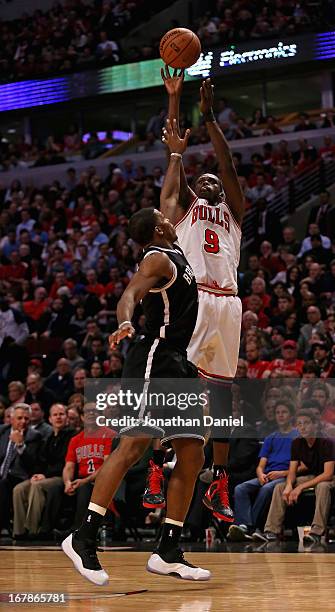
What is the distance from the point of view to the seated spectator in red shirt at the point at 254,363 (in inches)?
406

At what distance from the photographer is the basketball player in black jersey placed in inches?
205

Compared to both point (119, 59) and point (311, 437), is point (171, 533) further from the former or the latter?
point (119, 59)

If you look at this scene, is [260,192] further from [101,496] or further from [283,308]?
[101,496]

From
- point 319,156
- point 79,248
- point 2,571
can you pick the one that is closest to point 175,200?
point 2,571

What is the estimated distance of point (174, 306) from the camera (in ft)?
17.7

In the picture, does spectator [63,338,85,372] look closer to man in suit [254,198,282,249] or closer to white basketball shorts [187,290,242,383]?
man in suit [254,198,282,249]

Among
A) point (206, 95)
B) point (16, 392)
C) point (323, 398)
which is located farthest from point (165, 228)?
point (16, 392)

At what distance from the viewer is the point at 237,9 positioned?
20.5 m

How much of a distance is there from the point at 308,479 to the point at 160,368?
13.1ft

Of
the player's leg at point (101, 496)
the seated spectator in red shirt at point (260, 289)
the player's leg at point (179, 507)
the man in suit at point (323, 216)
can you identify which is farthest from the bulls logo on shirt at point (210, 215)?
the man in suit at point (323, 216)

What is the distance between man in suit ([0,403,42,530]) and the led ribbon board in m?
8.20

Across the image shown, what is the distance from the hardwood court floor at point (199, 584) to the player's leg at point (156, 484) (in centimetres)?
42

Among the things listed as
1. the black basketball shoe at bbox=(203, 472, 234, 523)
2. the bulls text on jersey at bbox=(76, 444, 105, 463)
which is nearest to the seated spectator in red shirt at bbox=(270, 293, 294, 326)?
→ the bulls text on jersey at bbox=(76, 444, 105, 463)

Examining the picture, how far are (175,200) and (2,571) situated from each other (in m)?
2.60
